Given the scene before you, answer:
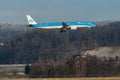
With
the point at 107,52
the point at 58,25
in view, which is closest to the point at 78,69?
the point at 58,25

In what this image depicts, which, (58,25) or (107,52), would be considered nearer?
(58,25)

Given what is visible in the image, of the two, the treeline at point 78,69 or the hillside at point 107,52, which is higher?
the treeline at point 78,69

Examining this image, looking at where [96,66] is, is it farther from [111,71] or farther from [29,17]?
[29,17]

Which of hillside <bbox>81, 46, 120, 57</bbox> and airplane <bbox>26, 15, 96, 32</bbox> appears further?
hillside <bbox>81, 46, 120, 57</bbox>

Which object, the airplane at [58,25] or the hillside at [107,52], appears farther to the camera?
the hillside at [107,52]

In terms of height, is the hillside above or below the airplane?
below

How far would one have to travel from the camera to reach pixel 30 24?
132m

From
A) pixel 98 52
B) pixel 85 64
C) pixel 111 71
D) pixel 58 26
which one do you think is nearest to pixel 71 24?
pixel 58 26

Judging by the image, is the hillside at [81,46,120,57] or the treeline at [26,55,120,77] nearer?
the treeline at [26,55,120,77]

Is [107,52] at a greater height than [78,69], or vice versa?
[78,69]

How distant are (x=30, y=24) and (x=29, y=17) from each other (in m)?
12.5

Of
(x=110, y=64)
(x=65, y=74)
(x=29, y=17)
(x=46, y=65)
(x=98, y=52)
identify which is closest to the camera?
(x=65, y=74)

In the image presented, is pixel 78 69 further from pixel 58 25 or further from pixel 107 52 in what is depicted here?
pixel 107 52

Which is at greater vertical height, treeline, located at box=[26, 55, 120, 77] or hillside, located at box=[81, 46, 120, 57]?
treeline, located at box=[26, 55, 120, 77]
